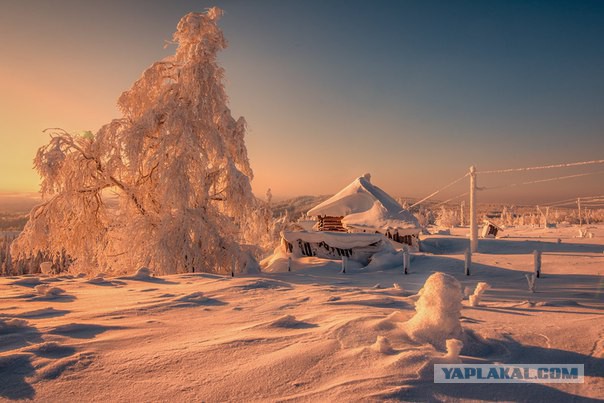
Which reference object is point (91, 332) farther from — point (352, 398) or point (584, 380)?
point (584, 380)

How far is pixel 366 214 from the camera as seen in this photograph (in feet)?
65.3

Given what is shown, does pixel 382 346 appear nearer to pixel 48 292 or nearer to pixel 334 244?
pixel 48 292

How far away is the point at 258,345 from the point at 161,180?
8549 millimetres

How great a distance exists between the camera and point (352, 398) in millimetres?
2484

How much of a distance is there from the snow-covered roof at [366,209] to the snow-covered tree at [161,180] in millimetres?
8479

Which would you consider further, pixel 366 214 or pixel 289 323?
pixel 366 214

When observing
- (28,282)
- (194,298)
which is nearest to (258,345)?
(194,298)

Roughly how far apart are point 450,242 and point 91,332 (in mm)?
19891

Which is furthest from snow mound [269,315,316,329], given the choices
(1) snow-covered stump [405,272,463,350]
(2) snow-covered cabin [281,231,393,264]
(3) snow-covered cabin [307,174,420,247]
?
(3) snow-covered cabin [307,174,420,247]

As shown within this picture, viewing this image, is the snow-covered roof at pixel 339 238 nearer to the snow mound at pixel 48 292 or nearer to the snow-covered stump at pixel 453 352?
the snow mound at pixel 48 292

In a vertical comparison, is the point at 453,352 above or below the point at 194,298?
above

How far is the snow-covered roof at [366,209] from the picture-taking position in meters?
Result: 19.2

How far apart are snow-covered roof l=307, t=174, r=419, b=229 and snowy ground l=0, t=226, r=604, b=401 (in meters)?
12.7

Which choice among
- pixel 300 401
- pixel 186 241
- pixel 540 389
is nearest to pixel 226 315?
pixel 300 401
